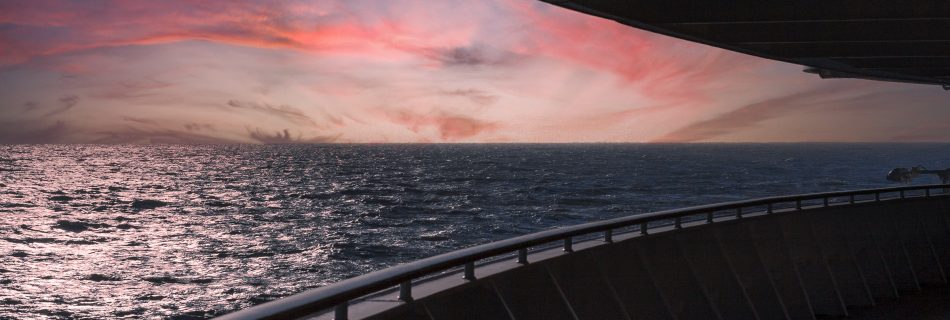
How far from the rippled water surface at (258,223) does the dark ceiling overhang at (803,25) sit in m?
31.2

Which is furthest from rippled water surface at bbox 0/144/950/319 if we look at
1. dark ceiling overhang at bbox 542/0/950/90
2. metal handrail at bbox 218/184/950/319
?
metal handrail at bbox 218/184/950/319

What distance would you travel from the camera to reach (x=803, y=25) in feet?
40.1

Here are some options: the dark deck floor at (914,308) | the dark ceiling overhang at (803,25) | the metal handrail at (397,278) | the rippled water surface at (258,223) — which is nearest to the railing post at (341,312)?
the metal handrail at (397,278)

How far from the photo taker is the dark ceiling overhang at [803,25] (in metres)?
10.7

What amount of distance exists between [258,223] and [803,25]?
71.0 meters

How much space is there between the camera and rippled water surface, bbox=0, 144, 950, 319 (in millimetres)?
47438

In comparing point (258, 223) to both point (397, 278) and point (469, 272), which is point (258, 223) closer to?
point (469, 272)

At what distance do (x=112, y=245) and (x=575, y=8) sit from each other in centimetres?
6642

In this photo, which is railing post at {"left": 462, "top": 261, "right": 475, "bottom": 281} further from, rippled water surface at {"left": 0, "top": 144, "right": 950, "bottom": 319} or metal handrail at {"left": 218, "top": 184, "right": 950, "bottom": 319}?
rippled water surface at {"left": 0, "top": 144, "right": 950, "bottom": 319}

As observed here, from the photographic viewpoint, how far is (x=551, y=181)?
431ft

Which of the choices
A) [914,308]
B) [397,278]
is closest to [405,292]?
[397,278]

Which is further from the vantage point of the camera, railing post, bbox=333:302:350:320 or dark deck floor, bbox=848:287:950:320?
dark deck floor, bbox=848:287:950:320

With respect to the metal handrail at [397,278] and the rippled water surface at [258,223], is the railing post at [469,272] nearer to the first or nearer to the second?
the metal handrail at [397,278]

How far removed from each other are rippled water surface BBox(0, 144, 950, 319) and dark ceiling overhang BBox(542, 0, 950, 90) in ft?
102
